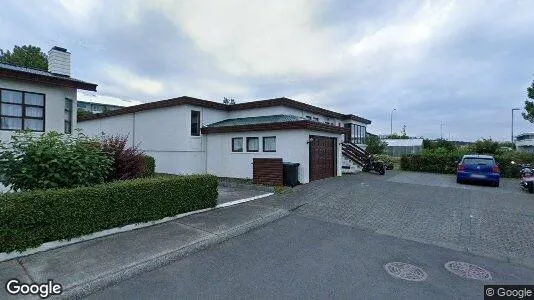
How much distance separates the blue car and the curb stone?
1325 centimetres

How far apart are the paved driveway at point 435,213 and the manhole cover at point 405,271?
1792 mm

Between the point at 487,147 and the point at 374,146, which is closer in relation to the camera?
the point at 487,147

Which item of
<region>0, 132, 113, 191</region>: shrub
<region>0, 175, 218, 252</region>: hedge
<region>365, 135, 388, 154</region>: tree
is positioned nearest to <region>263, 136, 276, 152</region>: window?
<region>0, 175, 218, 252</region>: hedge

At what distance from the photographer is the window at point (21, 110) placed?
9930mm

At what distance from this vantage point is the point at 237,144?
15.9m

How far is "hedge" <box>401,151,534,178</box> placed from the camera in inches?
746

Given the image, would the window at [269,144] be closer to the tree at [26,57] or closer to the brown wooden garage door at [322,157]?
the brown wooden garage door at [322,157]

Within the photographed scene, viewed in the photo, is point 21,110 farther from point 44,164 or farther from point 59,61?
point 44,164

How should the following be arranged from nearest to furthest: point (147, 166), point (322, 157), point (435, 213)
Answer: point (435, 213) < point (147, 166) < point (322, 157)

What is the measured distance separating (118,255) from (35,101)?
912 centimetres

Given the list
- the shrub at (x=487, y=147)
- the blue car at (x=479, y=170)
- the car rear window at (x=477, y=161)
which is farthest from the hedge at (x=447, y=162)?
the blue car at (x=479, y=170)

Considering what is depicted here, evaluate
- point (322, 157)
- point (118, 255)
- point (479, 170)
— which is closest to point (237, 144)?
point (322, 157)

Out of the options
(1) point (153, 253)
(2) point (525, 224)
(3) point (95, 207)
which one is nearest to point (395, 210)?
(2) point (525, 224)

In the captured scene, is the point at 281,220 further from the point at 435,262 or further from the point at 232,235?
the point at 435,262
